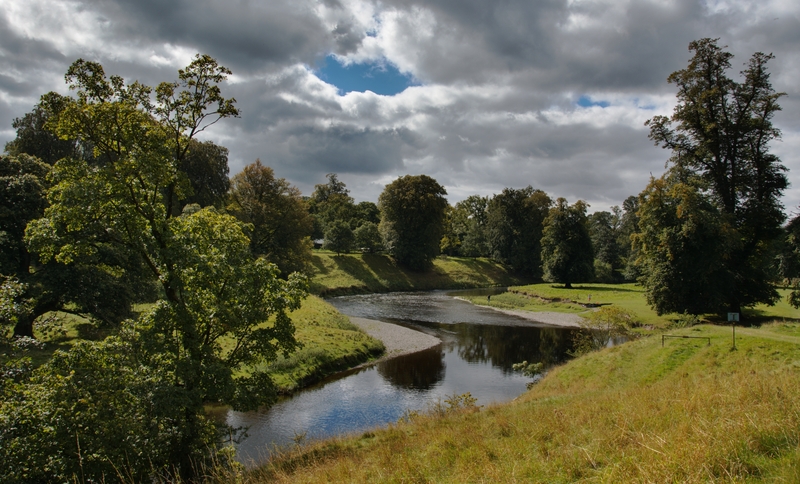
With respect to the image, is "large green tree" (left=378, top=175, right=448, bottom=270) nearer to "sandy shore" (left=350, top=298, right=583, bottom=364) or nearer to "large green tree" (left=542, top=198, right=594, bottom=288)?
"large green tree" (left=542, top=198, right=594, bottom=288)

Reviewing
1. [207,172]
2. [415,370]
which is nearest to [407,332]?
[415,370]

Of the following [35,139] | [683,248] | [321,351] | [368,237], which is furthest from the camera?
[368,237]

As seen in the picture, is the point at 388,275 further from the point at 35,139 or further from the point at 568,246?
the point at 35,139

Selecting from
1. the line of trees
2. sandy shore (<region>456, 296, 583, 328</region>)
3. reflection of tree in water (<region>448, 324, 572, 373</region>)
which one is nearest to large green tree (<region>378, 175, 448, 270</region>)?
sandy shore (<region>456, 296, 583, 328</region>)

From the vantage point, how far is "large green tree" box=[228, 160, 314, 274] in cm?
5728

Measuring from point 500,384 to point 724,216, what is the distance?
65.4 feet

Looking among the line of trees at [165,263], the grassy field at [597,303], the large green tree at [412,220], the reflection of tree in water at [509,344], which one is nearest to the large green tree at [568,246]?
the grassy field at [597,303]

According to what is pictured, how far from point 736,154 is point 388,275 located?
5274cm

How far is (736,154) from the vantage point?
1178 inches

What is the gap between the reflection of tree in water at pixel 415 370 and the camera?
23188 mm

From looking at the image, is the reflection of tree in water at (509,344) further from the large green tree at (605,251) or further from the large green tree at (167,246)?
the large green tree at (605,251)

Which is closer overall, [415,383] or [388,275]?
[415,383]

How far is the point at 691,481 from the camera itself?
528 centimetres

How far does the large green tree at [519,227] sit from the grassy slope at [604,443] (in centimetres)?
7352
